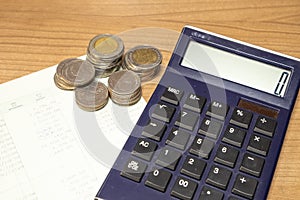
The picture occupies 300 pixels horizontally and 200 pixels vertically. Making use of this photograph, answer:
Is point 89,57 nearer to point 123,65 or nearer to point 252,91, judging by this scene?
point 123,65

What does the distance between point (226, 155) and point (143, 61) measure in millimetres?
136

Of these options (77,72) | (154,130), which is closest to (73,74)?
(77,72)

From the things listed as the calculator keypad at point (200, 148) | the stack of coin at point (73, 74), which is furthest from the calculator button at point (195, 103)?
the stack of coin at point (73, 74)

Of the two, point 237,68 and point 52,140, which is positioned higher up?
point 237,68

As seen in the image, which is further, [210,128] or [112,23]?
[112,23]

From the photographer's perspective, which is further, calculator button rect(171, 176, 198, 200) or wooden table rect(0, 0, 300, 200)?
wooden table rect(0, 0, 300, 200)

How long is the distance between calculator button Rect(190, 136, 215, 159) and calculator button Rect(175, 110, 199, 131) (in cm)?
1

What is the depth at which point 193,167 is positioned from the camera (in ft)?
1.39

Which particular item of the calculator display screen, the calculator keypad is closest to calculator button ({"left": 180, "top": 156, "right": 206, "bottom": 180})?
the calculator keypad

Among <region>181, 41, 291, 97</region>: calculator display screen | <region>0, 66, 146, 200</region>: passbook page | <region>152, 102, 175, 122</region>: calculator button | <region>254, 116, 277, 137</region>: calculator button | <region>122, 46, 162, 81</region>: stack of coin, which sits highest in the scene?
<region>181, 41, 291, 97</region>: calculator display screen

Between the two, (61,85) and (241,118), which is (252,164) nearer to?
(241,118)

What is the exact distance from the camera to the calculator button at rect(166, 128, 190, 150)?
436 millimetres

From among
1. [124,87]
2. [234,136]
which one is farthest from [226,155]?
[124,87]

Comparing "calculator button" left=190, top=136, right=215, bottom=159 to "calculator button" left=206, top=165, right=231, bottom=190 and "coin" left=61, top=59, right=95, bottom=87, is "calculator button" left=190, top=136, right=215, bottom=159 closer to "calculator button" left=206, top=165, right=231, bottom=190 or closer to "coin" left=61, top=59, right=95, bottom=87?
"calculator button" left=206, top=165, right=231, bottom=190
